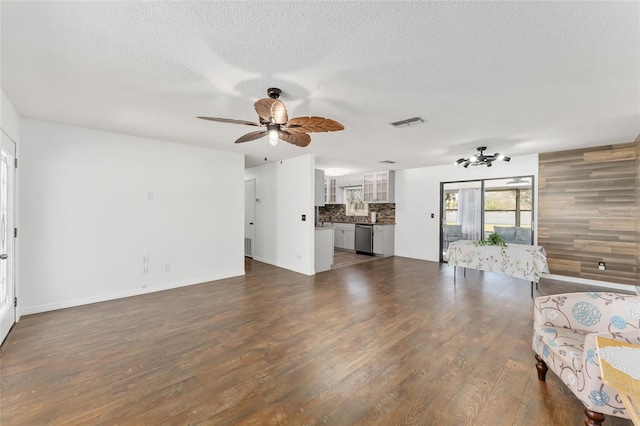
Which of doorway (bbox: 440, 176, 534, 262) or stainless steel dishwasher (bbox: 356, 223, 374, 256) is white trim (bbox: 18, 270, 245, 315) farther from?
doorway (bbox: 440, 176, 534, 262)

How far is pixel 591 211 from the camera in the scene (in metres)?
4.73

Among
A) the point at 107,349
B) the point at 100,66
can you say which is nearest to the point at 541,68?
the point at 100,66

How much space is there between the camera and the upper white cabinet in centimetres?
770

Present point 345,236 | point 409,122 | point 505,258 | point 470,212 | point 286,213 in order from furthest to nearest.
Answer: point 345,236 < point 470,212 < point 286,213 < point 505,258 < point 409,122

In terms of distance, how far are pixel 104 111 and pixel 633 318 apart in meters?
5.19

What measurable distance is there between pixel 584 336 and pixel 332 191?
7555 mm

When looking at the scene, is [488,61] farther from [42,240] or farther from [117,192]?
[42,240]

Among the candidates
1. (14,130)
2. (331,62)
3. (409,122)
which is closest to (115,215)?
(14,130)

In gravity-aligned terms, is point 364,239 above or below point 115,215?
below

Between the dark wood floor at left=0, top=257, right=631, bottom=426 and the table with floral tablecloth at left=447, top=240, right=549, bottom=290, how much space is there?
0.44 metres

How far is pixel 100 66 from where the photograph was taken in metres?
2.11

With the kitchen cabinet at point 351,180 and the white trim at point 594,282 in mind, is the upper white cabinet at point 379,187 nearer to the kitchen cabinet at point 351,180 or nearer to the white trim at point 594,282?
the kitchen cabinet at point 351,180

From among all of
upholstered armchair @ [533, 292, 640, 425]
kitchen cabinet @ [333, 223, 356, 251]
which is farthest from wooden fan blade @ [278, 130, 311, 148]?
kitchen cabinet @ [333, 223, 356, 251]

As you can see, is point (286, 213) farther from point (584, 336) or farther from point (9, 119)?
point (584, 336)
